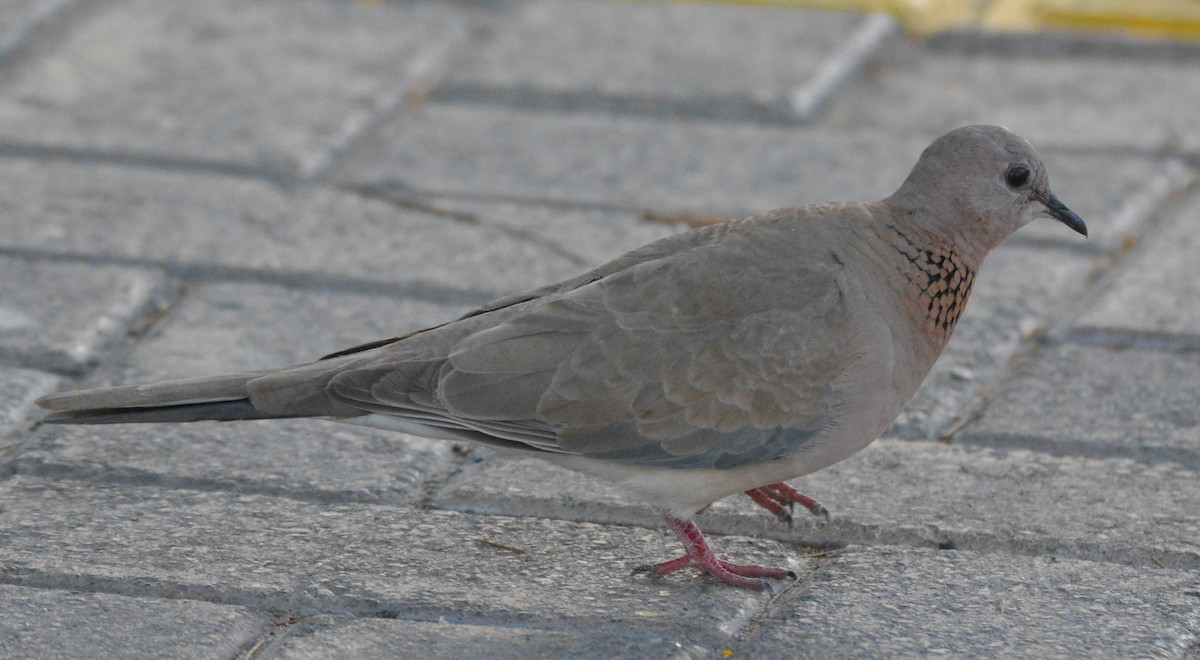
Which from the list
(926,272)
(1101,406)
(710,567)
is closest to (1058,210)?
(926,272)

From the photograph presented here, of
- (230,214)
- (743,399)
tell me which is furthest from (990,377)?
(230,214)

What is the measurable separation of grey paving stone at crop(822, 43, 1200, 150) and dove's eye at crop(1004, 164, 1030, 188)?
205cm

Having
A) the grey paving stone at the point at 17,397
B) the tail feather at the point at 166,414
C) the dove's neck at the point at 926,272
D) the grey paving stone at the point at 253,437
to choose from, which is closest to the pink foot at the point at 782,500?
the dove's neck at the point at 926,272

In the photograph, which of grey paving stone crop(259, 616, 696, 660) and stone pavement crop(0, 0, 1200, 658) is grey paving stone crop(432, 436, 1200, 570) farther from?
grey paving stone crop(259, 616, 696, 660)

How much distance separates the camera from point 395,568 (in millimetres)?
Result: 3289

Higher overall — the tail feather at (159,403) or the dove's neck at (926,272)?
the tail feather at (159,403)

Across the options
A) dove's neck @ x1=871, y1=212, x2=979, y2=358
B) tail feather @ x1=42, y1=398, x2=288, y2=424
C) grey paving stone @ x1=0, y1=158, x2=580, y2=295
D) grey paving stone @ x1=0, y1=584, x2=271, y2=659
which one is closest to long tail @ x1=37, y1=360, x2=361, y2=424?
tail feather @ x1=42, y1=398, x2=288, y2=424

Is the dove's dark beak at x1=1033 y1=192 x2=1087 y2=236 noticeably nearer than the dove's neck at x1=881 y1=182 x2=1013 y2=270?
No

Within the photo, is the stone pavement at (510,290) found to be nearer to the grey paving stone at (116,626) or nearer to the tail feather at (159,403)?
the grey paving stone at (116,626)

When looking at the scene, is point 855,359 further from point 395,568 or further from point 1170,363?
point 1170,363

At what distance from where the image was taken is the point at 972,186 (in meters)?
3.58

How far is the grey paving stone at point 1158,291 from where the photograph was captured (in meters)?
4.42

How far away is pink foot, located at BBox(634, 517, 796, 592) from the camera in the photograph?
3244 mm

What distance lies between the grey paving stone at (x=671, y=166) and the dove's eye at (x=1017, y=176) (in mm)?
1423
